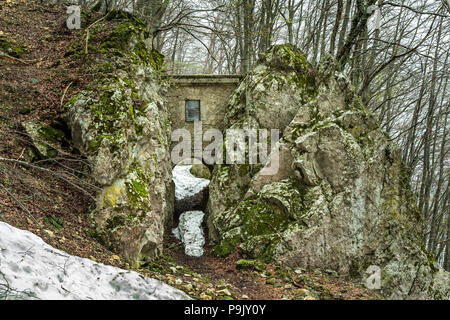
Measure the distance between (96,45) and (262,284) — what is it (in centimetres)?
687

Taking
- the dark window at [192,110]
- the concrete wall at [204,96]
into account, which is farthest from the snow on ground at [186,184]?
the dark window at [192,110]

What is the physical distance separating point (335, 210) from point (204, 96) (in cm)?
591

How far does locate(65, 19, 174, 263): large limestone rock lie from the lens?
5.24m

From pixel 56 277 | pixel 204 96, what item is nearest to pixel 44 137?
pixel 56 277

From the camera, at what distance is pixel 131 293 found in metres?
3.50

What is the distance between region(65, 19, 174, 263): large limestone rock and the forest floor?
307 mm

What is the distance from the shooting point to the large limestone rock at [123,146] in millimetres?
5242

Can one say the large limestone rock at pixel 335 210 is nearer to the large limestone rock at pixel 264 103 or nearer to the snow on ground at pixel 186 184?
the large limestone rock at pixel 264 103

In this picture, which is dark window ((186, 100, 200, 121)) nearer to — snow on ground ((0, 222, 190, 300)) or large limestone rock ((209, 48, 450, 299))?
large limestone rock ((209, 48, 450, 299))

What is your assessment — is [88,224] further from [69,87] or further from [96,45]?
[96,45]

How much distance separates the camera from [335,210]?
23.5 ft

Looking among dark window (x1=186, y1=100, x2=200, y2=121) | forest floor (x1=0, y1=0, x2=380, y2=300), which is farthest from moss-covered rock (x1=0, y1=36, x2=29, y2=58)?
dark window (x1=186, y1=100, x2=200, y2=121)

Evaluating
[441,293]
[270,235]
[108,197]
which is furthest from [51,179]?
[441,293]

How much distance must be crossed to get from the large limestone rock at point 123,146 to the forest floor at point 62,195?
1.01ft
